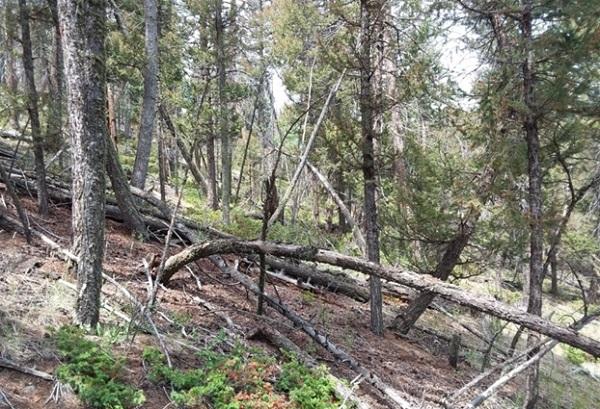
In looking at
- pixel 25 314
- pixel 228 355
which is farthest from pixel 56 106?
pixel 228 355

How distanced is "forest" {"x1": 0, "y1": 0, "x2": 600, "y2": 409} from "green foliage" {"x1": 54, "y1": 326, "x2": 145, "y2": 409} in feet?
0.05

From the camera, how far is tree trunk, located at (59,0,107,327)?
384 cm

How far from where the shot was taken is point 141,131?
1015 cm

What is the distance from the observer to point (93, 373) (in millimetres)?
3656

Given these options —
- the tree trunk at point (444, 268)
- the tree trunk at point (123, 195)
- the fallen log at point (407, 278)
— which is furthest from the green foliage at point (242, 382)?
the tree trunk at point (444, 268)

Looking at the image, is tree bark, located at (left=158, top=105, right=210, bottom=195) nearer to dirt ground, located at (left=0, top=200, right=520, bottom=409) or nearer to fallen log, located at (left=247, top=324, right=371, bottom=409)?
dirt ground, located at (left=0, top=200, right=520, bottom=409)

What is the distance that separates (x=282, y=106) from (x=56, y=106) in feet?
41.7

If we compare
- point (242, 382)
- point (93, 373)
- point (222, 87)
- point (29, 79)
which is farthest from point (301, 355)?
point (222, 87)

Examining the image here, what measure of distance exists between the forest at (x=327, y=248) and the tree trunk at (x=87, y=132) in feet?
0.05

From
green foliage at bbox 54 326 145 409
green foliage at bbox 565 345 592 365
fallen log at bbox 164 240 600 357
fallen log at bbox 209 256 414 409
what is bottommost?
green foliage at bbox 565 345 592 365

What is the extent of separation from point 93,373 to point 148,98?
769 cm

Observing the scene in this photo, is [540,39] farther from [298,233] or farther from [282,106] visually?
[282,106]

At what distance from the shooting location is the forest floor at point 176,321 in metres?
3.82

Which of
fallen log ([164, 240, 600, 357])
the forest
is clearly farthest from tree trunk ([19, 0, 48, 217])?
fallen log ([164, 240, 600, 357])
